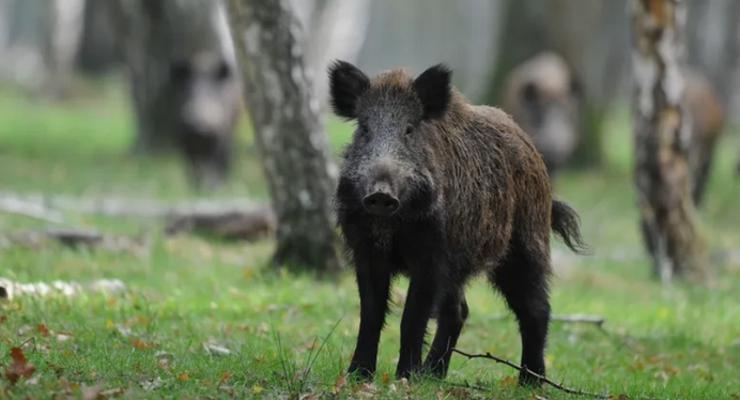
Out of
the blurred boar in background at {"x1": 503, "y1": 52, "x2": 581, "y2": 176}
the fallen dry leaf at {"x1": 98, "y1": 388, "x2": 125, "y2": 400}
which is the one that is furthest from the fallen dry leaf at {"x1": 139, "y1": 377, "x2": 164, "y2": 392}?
the blurred boar in background at {"x1": 503, "y1": 52, "x2": 581, "y2": 176}

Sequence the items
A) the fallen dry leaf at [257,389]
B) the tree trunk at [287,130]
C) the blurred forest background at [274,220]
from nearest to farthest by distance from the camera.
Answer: the fallen dry leaf at [257,389] < the blurred forest background at [274,220] < the tree trunk at [287,130]

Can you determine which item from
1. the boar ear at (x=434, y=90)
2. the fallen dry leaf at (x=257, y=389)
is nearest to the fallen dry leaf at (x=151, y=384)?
the fallen dry leaf at (x=257, y=389)

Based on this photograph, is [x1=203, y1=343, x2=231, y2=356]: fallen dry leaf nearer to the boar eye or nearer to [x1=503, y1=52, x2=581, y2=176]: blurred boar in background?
the boar eye

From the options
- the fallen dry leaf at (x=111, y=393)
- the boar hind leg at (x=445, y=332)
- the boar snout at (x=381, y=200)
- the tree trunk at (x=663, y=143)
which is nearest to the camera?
the fallen dry leaf at (x=111, y=393)

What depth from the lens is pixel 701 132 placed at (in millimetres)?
23156

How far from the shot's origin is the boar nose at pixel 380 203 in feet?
22.6

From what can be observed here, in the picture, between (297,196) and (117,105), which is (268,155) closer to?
(297,196)

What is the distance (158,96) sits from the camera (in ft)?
74.8

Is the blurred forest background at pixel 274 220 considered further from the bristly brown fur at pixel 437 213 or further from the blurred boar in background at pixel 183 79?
the bristly brown fur at pixel 437 213

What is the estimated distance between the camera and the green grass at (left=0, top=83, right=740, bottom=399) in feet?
24.2

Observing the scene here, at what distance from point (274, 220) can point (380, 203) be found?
18.5ft

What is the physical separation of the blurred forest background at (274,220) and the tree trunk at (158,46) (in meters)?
0.04

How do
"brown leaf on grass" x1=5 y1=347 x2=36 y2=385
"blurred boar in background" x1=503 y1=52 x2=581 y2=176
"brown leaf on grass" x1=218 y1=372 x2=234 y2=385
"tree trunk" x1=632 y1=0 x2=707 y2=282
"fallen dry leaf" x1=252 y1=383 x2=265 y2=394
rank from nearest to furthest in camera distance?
"brown leaf on grass" x1=5 y1=347 x2=36 y2=385 → "fallen dry leaf" x1=252 y1=383 x2=265 y2=394 → "brown leaf on grass" x1=218 y1=372 x2=234 y2=385 → "tree trunk" x1=632 y1=0 x2=707 y2=282 → "blurred boar in background" x1=503 y1=52 x2=581 y2=176

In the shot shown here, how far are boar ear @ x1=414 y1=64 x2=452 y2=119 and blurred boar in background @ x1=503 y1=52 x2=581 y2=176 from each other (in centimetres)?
1205
